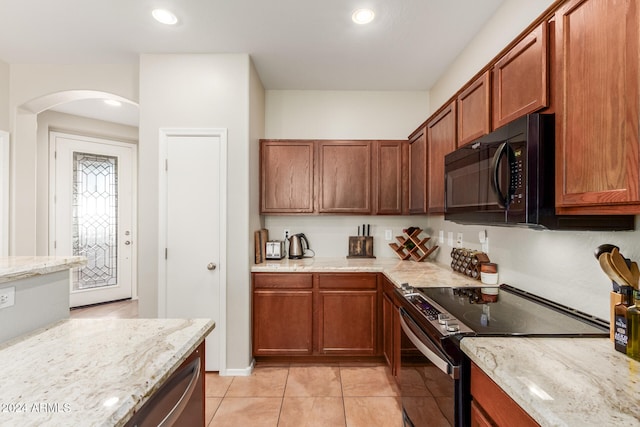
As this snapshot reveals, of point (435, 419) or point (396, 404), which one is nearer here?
point (435, 419)

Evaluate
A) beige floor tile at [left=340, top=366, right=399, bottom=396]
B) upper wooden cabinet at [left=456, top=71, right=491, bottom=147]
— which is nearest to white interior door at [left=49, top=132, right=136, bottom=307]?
beige floor tile at [left=340, top=366, right=399, bottom=396]

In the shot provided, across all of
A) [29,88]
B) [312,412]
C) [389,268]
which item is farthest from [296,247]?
[29,88]

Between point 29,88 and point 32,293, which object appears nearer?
point 32,293

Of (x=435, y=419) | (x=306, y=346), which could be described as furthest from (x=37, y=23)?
(x=435, y=419)

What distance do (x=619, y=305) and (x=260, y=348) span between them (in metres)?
2.40

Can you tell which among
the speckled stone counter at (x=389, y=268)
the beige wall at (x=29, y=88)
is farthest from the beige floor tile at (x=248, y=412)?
the beige wall at (x=29, y=88)

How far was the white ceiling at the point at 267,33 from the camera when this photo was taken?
1.95m

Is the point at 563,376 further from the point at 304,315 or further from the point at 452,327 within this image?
the point at 304,315

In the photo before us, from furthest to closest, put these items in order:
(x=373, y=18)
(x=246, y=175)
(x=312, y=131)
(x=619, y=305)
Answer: (x=312, y=131) → (x=246, y=175) → (x=373, y=18) → (x=619, y=305)

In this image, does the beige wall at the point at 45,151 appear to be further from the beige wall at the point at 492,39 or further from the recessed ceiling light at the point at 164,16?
the beige wall at the point at 492,39

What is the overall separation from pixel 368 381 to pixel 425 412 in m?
1.04

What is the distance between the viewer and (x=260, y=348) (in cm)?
259

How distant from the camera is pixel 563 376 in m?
0.85

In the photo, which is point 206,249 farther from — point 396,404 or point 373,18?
point 373,18
